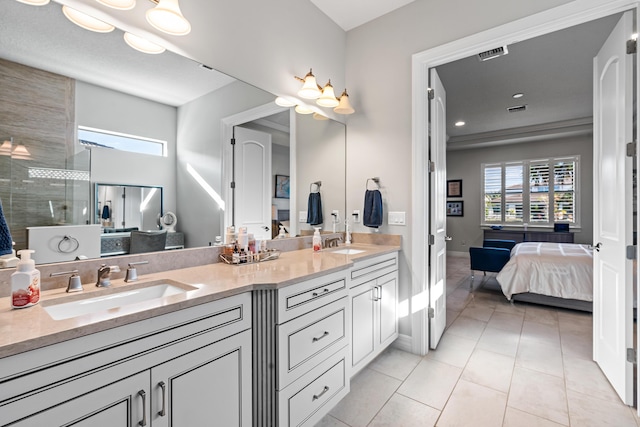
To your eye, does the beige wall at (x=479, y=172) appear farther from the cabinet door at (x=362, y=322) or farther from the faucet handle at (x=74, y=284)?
the faucet handle at (x=74, y=284)

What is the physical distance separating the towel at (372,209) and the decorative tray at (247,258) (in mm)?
994

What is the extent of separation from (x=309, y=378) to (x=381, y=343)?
2.98ft

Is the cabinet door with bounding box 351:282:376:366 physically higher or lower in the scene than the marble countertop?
lower

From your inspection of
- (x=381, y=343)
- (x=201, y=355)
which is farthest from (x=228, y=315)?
(x=381, y=343)

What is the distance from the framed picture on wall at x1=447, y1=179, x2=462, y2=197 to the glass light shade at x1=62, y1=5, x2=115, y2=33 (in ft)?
24.8

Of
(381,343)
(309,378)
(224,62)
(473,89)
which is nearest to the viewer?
(309,378)

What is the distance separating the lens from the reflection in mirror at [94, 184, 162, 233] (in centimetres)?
138

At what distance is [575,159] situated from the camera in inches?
245

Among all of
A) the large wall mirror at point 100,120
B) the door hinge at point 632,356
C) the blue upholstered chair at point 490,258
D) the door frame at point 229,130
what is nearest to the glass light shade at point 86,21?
the large wall mirror at point 100,120

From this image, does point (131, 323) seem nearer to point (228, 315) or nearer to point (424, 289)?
point (228, 315)

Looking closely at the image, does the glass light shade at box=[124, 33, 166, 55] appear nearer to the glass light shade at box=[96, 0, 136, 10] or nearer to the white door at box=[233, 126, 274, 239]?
the glass light shade at box=[96, 0, 136, 10]

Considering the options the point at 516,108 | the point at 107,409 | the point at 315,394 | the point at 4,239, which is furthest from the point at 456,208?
the point at 4,239

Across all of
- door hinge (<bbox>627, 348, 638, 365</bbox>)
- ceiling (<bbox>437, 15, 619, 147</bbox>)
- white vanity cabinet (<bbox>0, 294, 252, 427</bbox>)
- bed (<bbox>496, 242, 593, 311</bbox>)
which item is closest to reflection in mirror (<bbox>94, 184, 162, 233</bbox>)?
white vanity cabinet (<bbox>0, 294, 252, 427</bbox>)

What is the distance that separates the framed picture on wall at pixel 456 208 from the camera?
7512 mm
